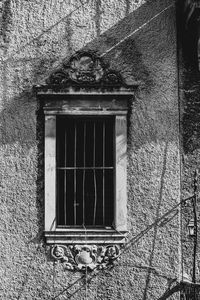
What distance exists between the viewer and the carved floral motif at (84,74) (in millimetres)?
9039

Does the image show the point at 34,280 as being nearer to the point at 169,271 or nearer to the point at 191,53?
the point at 169,271

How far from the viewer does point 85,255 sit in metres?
8.86

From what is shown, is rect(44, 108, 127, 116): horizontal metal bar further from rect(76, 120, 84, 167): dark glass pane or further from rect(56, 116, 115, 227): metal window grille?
rect(76, 120, 84, 167): dark glass pane

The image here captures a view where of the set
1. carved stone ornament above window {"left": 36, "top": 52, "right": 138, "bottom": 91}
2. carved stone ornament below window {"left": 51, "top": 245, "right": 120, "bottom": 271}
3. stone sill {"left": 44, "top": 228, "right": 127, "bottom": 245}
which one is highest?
carved stone ornament above window {"left": 36, "top": 52, "right": 138, "bottom": 91}

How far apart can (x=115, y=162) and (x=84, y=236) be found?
119 centimetres

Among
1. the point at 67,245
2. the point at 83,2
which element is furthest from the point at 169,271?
the point at 83,2

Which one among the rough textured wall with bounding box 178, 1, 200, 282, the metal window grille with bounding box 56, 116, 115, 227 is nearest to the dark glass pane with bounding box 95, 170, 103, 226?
the metal window grille with bounding box 56, 116, 115, 227

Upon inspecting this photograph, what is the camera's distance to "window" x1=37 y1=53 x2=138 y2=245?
891cm

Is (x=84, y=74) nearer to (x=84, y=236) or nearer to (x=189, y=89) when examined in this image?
(x=189, y=89)

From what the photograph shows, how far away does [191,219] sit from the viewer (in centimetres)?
897

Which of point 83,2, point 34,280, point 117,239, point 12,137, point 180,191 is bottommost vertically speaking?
point 34,280

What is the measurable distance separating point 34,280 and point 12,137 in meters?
2.13

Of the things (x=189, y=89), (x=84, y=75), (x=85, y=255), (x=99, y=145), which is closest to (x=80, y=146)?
(x=99, y=145)

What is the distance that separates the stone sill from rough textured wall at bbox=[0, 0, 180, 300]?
16cm
